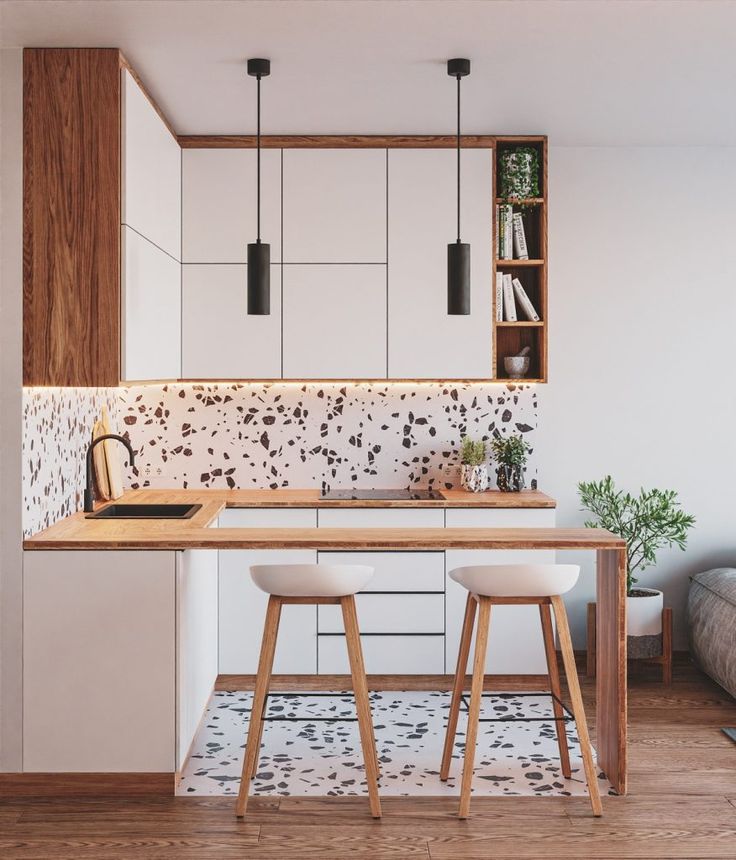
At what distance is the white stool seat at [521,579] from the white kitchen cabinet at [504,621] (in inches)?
55.9

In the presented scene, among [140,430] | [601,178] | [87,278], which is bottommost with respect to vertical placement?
[140,430]

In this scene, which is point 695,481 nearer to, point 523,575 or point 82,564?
point 523,575

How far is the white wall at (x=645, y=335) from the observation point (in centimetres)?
514

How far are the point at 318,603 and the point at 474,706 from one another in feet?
2.03

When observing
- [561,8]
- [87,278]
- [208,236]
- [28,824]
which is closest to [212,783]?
[28,824]

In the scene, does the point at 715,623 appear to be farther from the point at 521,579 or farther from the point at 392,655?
the point at 521,579

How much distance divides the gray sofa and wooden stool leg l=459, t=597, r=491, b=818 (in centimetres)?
175

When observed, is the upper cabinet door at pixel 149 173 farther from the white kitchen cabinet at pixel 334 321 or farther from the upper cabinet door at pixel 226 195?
the white kitchen cabinet at pixel 334 321

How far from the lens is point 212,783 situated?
3.57 meters

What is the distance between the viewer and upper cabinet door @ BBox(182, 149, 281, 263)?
482cm

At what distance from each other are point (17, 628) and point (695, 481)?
11.5 ft

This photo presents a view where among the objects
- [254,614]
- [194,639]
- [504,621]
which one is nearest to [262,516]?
[254,614]

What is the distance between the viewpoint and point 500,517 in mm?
4656

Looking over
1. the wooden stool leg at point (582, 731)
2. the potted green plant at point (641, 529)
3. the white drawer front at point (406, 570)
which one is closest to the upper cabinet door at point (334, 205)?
the white drawer front at point (406, 570)
